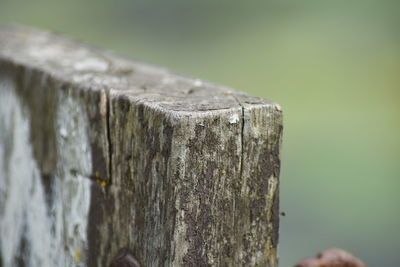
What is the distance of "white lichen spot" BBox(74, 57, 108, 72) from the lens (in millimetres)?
1374

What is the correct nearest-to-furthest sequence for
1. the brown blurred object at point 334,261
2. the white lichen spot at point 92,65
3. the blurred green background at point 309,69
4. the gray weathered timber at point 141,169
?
the gray weathered timber at point 141,169 → the brown blurred object at point 334,261 → the white lichen spot at point 92,65 → the blurred green background at point 309,69

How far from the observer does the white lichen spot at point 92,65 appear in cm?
137

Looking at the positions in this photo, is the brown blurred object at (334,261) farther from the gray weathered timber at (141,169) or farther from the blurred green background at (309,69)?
the blurred green background at (309,69)

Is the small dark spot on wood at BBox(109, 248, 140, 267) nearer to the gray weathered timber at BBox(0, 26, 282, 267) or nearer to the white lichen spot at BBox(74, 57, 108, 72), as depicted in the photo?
the gray weathered timber at BBox(0, 26, 282, 267)

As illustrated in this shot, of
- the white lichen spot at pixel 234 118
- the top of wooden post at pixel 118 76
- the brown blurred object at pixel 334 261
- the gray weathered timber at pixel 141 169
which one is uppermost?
the top of wooden post at pixel 118 76

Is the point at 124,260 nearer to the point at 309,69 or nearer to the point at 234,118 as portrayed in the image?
the point at 234,118

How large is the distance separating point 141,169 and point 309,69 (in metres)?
7.82

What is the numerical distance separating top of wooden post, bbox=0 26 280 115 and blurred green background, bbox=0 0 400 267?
4.13 metres

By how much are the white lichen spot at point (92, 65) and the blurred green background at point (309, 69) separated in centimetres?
424

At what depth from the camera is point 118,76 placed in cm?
131

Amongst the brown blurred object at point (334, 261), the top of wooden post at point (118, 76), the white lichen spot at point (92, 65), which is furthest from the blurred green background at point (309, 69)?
the brown blurred object at point (334, 261)

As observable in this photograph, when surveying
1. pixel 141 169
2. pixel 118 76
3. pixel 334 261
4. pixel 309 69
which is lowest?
pixel 334 261

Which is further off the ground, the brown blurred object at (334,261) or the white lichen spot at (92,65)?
the white lichen spot at (92,65)

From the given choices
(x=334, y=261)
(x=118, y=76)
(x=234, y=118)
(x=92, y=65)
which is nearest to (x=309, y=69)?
(x=92, y=65)
